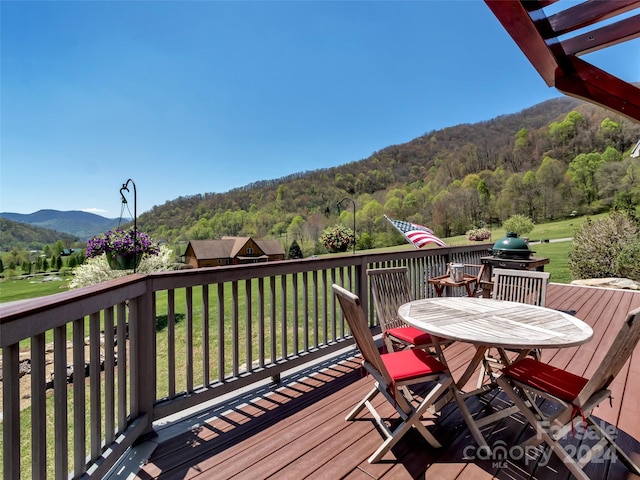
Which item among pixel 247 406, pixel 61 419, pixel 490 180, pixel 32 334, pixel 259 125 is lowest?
pixel 247 406

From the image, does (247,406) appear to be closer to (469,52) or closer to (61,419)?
(61,419)

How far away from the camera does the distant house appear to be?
25.7 m

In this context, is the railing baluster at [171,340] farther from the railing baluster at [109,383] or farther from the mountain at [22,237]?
the mountain at [22,237]

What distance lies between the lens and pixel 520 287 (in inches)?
123

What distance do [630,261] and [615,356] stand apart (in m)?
8.60

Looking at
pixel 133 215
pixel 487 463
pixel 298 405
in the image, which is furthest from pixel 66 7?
pixel 487 463

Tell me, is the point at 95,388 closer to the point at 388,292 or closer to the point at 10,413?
the point at 10,413

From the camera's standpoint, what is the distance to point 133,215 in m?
2.93

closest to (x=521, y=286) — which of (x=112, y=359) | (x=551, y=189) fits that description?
(x=112, y=359)

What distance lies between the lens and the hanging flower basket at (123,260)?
2719mm

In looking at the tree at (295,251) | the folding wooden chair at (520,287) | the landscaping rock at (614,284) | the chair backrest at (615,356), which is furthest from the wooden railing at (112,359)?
the tree at (295,251)

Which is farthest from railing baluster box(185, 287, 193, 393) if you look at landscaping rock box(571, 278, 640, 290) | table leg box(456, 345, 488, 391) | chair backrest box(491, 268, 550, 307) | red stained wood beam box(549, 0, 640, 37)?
landscaping rock box(571, 278, 640, 290)

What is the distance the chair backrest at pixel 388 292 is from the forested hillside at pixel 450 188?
2196cm

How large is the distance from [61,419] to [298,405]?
5.32 ft
